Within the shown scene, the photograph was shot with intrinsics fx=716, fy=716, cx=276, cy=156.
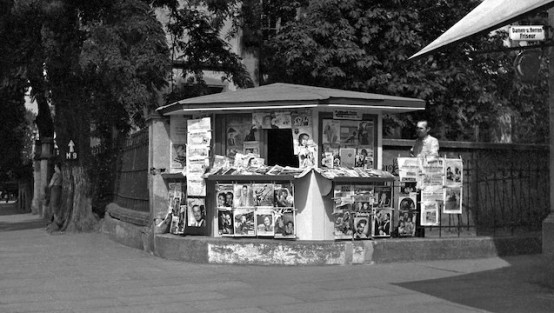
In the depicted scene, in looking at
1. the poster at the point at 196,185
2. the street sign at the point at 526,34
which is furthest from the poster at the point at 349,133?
the street sign at the point at 526,34

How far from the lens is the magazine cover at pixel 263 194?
37.3ft

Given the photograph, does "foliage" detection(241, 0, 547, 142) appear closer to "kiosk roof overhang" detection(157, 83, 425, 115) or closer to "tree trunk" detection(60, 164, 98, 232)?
"tree trunk" detection(60, 164, 98, 232)

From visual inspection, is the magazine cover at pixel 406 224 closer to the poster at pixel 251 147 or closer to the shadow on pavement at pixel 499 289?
the shadow on pavement at pixel 499 289

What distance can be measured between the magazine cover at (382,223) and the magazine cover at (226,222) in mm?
2315

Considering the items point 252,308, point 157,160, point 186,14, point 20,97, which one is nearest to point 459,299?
point 252,308

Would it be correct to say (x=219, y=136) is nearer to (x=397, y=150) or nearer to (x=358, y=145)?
(x=358, y=145)

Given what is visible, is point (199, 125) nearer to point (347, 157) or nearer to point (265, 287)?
point (347, 157)

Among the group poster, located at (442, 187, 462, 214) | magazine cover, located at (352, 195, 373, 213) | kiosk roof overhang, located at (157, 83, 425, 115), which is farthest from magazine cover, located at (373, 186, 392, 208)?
kiosk roof overhang, located at (157, 83, 425, 115)

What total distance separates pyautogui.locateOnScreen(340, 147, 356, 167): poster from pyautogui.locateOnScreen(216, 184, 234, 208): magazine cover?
1857 mm

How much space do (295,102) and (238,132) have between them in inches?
52.8

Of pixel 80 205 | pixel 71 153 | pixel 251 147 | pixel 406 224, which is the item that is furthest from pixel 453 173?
pixel 71 153

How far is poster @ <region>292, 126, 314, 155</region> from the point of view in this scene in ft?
37.3

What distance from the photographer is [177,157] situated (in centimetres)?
1317

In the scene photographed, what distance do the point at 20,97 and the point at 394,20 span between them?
1940 centimetres
